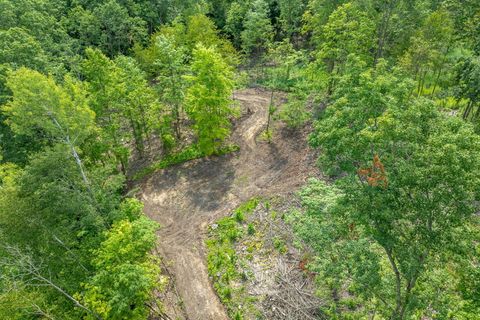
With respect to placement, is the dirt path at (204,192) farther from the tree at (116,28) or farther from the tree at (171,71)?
the tree at (116,28)

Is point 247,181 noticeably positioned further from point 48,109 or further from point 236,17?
point 236,17

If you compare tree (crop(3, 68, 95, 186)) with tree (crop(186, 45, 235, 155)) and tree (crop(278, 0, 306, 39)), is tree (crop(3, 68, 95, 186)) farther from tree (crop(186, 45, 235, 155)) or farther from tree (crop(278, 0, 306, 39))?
tree (crop(278, 0, 306, 39))

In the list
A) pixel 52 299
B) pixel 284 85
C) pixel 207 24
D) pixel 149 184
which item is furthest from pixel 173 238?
pixel 207 24

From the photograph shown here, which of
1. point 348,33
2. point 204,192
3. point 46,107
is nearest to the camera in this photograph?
point 46,107

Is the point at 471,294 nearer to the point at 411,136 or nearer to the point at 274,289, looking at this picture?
the point at 411,136

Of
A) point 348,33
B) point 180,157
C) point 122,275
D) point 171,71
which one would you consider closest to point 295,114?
point 348,33

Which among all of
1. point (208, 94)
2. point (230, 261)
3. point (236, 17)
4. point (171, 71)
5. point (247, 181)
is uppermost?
point (236, 17)

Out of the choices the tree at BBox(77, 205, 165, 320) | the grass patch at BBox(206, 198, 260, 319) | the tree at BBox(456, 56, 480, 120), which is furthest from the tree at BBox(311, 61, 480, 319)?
the tree at BBox(456, 56, 480, 120)
